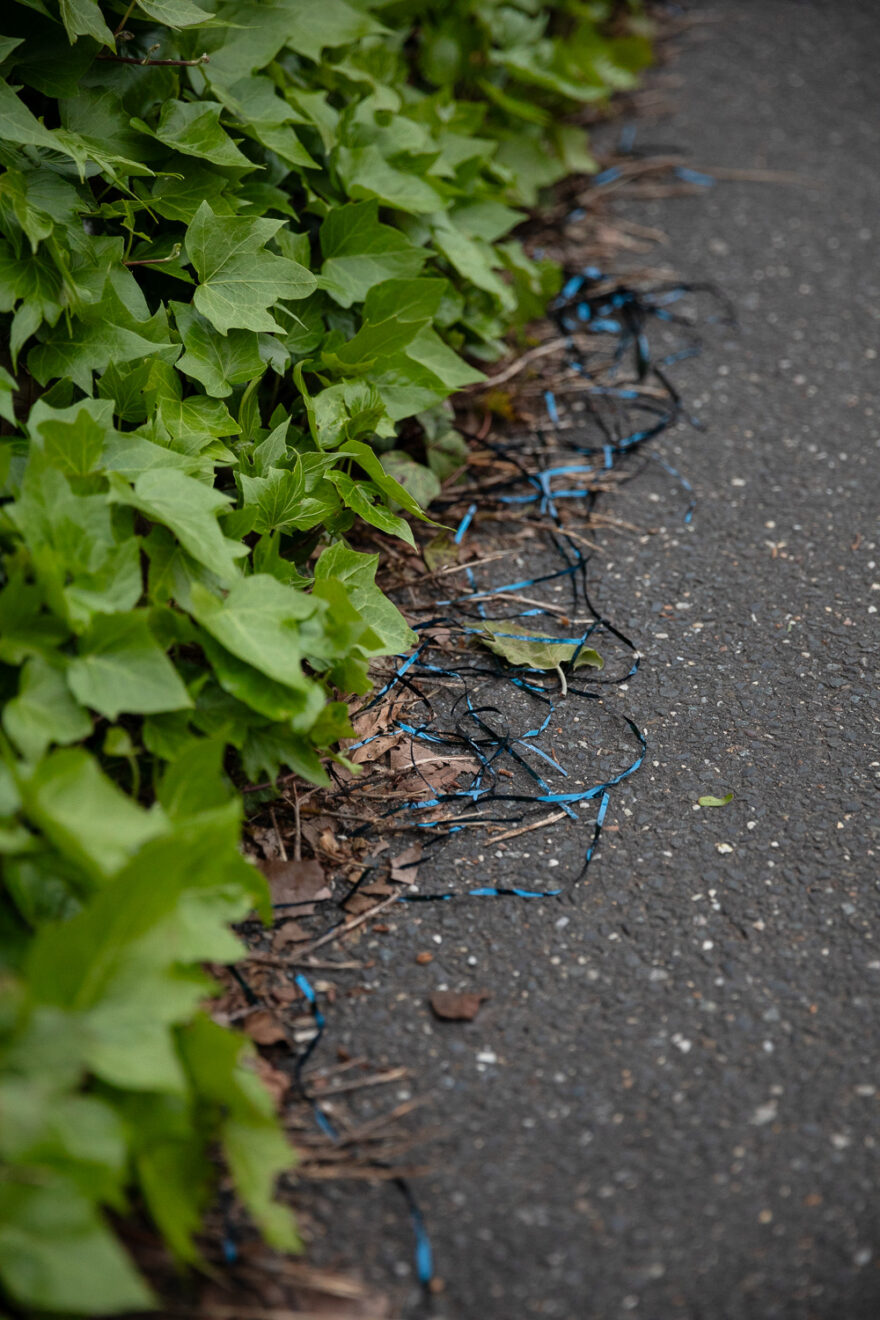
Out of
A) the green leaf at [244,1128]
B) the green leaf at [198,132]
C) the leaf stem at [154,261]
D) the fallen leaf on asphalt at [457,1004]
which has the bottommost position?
the fallen leaf on asphalt at [457,1004]

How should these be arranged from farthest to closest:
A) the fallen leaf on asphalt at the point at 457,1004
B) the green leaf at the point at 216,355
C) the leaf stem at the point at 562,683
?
the leaf stem at the point at 562,683, the green leaf at the point at 216,355, the fallen leaf on asphalt at the point at 457,1004

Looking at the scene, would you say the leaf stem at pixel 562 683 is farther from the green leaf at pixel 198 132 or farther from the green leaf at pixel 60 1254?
the green leaf at pixel 60 1254

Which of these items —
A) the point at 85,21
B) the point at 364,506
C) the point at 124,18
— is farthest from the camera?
the point at 364,506

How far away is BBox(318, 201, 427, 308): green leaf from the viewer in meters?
2.09

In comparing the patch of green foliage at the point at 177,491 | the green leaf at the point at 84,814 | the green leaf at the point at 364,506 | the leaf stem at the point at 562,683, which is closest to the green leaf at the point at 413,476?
the patch of green foliage at the point at 177,491

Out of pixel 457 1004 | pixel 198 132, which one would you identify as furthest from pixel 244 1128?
pixel 198 132

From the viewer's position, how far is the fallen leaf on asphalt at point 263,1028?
4.63 feet

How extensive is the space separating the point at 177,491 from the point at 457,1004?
32.3 inches

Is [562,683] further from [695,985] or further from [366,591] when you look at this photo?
[695,985]

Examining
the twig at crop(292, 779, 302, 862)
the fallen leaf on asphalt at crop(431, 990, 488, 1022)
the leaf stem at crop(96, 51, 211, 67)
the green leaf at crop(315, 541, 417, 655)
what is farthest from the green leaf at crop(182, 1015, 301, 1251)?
the leaf stem at crop(96, 51, 211, 67)

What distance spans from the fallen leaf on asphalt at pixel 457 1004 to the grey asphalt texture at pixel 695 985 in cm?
2

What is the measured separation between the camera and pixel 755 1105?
53.1 inches

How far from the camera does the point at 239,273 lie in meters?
1.86

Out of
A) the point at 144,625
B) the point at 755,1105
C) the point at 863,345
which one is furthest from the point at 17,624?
the point at 863,345
